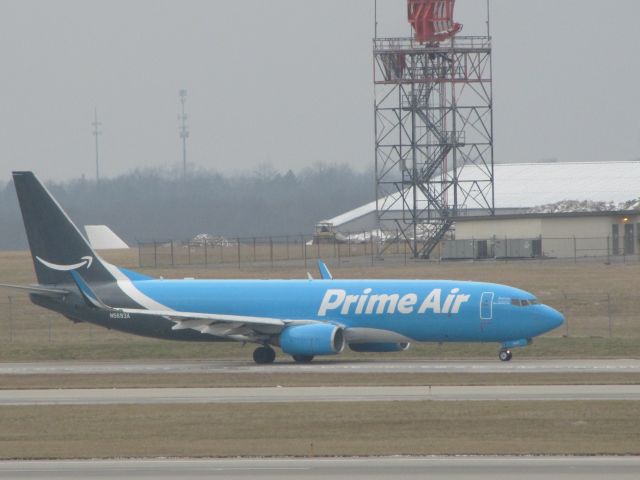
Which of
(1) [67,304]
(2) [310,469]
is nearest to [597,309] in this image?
(1) [67,304]

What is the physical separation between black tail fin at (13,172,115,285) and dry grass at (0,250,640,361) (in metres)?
3.74

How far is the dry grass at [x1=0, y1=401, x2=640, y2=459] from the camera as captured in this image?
23.9 m

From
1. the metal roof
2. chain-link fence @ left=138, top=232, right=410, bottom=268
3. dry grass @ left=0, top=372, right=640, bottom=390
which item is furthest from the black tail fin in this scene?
the metal roof

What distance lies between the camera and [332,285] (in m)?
45.7

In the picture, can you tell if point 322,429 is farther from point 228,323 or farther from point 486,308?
point 228,323

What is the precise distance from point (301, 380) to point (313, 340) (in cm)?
549

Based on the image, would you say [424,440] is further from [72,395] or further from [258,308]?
[258,308]

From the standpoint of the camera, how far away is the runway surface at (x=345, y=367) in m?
40.8

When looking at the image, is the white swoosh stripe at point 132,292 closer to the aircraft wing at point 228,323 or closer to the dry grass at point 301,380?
the aircraft wing at point 228,323

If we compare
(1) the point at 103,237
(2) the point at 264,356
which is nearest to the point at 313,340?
(2) the point at 264,356

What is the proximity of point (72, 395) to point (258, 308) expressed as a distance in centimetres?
1168

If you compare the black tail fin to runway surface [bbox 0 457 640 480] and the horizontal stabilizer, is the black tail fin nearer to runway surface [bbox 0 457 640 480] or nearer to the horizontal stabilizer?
runway surface [bbox 0 457 640 480]

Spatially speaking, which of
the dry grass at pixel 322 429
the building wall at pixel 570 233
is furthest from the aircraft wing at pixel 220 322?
the building wall at pixel 570 233

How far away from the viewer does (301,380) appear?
126ft
